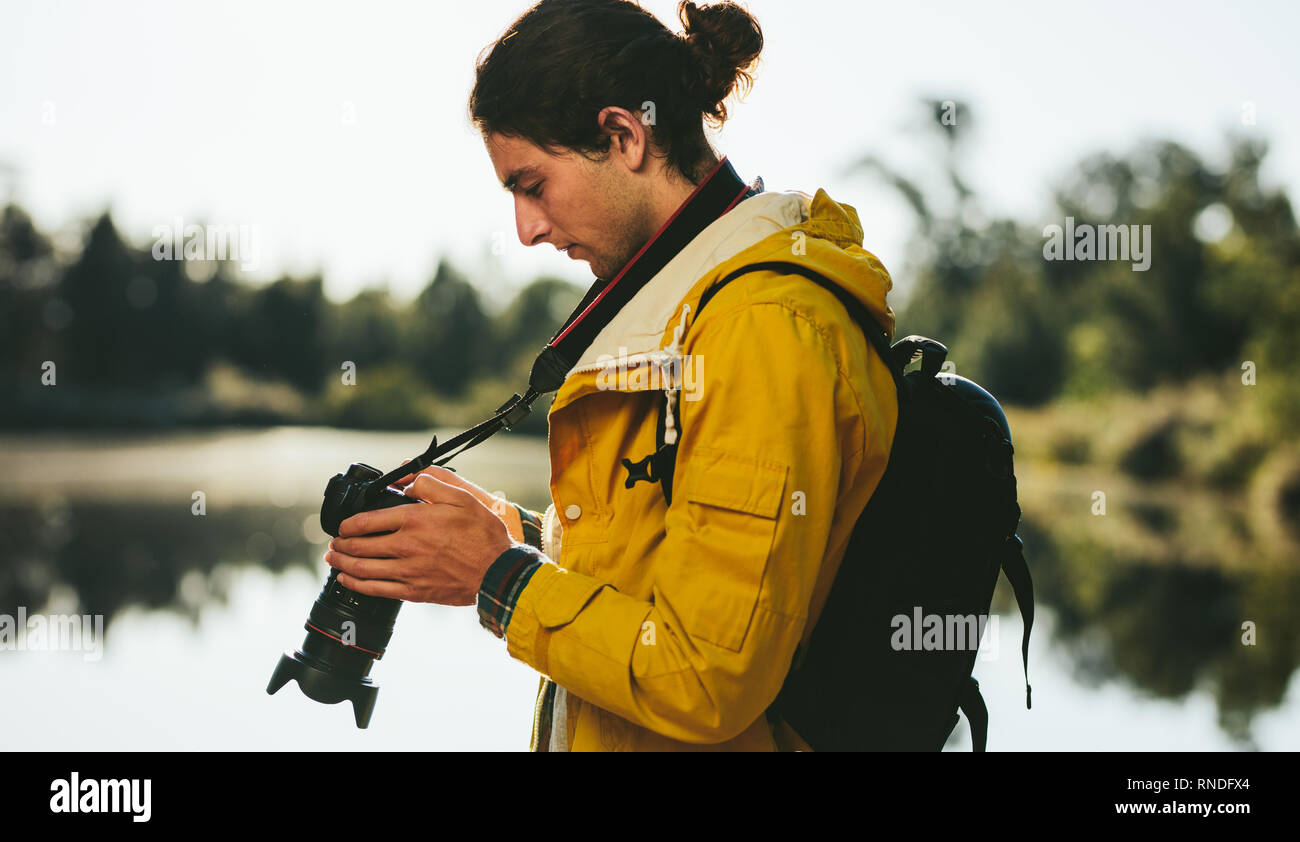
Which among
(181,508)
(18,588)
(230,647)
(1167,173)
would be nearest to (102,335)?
(181,508)

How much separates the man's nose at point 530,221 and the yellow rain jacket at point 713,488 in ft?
0.90

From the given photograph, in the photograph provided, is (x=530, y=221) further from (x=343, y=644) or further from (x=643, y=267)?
(x=343, y=644)

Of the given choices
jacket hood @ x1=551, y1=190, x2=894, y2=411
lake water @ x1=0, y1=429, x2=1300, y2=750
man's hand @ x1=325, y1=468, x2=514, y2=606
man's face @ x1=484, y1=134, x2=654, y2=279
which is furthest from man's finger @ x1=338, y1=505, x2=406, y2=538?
lake water @ x1=0, y1=429, x2=1300, y2=750

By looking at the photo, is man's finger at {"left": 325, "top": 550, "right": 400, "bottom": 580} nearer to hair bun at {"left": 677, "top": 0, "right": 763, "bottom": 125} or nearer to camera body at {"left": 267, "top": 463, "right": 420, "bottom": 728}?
camera body at {"left": 267, "top": 463, "right": 420, "bottom": 728}

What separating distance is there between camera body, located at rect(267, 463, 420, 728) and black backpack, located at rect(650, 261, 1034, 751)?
1.82 ft

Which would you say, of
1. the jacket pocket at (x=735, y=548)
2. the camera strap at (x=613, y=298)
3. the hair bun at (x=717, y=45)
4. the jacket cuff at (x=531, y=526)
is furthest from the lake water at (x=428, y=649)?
the jacket pocket at (x=735, y=548)

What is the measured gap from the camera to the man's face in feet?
5.69

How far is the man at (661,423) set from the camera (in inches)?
55.2

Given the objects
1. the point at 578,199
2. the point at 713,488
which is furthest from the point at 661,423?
the point at 578,199

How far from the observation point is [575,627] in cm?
145

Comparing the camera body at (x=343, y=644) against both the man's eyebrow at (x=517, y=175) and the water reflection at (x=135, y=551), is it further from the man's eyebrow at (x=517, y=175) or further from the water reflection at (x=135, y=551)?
the water reflection at (x=135, y=551)

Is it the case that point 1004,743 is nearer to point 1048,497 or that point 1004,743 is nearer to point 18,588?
point 18,588

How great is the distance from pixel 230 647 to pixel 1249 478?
17.7 meters
